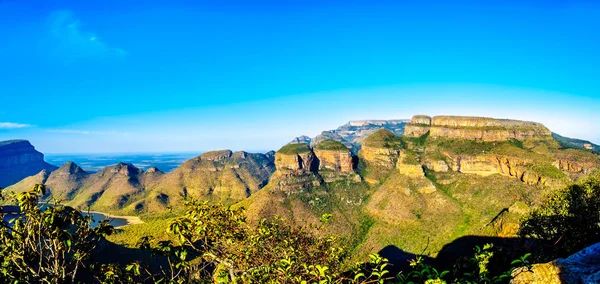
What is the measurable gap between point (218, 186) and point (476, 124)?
136m

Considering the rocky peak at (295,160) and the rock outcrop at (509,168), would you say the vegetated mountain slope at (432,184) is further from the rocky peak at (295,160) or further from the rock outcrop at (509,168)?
the rocky peak at (295,160)

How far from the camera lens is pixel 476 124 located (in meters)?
114

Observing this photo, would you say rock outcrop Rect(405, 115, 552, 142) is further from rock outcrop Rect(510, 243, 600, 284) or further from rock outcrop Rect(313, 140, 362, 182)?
rock outcrop Rect(510, 243, 600, 284)

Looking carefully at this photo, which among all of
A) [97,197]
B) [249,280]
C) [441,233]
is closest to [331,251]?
[249,280]

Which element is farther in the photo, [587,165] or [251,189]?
[251,189]

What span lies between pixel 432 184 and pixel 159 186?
503ft

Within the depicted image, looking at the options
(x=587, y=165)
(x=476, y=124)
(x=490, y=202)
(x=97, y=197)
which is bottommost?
(x=97, y=197)

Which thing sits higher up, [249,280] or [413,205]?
[249,280]

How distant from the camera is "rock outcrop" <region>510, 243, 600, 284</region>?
7.38 metres

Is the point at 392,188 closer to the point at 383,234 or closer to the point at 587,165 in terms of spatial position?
the point at 383,234

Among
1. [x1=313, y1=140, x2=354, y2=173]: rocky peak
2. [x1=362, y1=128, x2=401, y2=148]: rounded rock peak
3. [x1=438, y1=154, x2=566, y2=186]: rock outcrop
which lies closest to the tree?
[x1=438, y1=154, x2=566, y2=186]: rock outcrop

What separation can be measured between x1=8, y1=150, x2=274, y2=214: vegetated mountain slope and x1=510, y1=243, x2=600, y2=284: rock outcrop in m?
160

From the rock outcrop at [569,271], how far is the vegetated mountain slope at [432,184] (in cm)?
6427

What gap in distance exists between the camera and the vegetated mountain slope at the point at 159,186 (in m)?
165
